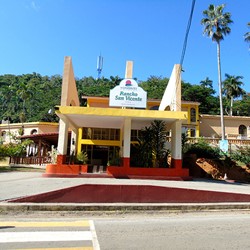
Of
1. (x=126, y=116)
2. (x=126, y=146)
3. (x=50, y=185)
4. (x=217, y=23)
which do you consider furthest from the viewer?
(x=217, y=23)

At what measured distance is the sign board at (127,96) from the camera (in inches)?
616

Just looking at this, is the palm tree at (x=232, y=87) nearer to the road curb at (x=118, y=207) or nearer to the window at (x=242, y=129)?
the window at (x=242, y=129)

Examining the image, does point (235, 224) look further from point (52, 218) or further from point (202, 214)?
point (52, 218)

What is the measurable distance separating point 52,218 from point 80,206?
37.5 inches

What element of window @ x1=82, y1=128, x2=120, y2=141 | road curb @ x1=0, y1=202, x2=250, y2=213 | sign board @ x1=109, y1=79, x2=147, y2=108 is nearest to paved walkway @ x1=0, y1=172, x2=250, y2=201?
road curb @ x1=0, y1=202, x2=250, y2=213

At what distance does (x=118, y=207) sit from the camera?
8109 millimetres

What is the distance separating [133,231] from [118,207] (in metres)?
2.21

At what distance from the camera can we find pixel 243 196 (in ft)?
30.9

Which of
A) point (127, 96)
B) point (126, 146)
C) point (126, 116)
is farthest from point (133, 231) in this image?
point (127, 96)

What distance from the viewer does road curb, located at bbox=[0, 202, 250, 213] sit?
7422 mm

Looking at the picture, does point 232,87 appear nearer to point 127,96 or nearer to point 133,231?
point 127,96

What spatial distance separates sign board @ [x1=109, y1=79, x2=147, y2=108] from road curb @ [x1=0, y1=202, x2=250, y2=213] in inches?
316

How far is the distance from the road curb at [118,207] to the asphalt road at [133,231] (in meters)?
0.27


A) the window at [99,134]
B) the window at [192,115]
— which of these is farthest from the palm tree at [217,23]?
the window at [99,134]
